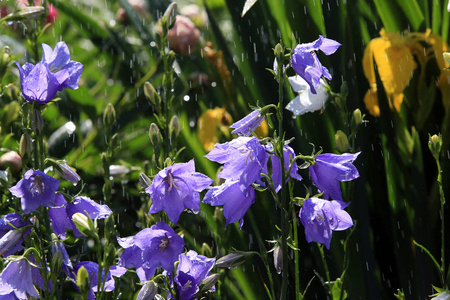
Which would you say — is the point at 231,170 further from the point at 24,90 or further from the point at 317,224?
the point at 24,90

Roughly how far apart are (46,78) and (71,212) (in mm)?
165

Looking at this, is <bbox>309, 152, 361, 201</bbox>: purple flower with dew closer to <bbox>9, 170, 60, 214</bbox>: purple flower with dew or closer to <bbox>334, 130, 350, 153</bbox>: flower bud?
<bbox>334, 130, 350, 153</bbox>: flower bud

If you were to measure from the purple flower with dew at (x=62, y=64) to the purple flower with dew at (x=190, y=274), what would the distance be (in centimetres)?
25

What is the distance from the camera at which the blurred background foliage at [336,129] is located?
1.05 m

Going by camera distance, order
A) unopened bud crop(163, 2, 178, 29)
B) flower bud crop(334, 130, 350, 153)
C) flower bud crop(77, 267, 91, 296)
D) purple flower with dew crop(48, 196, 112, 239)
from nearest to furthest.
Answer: flower bud crop(77, 267, 91, 296) → purple flower with dew crop(48, 196, 112, 239) → flower bud crop(334, 130, 350, 153) → unopened bud crop(163, 2, 178, 29)

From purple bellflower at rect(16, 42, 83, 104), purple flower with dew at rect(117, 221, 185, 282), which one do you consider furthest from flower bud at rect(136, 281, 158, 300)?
purple bellflower at rect(16, 42, 83, 104)

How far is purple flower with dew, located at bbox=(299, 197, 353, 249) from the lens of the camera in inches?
24.7

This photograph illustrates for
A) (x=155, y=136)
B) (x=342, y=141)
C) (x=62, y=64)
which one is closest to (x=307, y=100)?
(x=342, y=141)

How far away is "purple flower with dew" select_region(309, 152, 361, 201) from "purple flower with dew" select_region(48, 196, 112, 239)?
254 mm

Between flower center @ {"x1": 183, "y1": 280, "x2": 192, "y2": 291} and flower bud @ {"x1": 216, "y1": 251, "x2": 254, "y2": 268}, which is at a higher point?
flower bud @ {"x1": 216, "y1": 251, "x2": 254, "y2": 268}

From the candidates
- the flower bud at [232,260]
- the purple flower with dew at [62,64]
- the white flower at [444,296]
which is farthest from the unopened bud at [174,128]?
the white flower at [444,296]

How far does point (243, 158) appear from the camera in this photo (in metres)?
0.63

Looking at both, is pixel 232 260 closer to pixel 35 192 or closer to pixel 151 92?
pixel 35 192

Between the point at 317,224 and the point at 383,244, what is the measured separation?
0.58 meters
